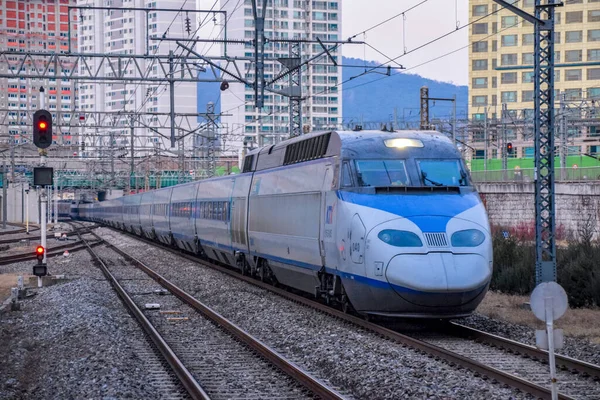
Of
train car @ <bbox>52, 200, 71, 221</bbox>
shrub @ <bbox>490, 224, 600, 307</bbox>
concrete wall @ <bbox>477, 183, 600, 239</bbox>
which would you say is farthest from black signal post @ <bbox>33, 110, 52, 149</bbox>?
train car @ <bbox>52, 200, 71, 221</bbox>

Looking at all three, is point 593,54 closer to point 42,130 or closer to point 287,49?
point 42,130

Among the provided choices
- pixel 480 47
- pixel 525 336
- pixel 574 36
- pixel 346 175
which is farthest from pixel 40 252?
pixel 480 47

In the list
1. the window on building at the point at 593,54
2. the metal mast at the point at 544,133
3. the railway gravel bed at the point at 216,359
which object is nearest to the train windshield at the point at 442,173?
the metal mast at the point at 544,133

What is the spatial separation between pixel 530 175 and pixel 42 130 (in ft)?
102

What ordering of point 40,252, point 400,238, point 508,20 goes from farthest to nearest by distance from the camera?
point 508,20 → point 40,252 → point 400,238

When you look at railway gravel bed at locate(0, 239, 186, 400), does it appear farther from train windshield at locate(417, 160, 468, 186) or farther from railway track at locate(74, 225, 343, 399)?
train windshield at locate(417, 160, 468, 186)

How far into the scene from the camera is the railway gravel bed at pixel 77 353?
35.6 feet

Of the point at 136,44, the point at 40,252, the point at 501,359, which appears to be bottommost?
the point at 501,359

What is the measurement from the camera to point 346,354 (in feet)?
41.4

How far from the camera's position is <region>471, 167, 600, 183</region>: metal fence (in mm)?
43103

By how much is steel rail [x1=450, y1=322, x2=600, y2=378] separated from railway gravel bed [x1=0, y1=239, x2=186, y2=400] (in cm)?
484

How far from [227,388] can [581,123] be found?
57.8 meters

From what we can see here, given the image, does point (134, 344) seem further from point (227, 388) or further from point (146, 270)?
point (146, 270)

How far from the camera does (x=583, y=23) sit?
87875mm
